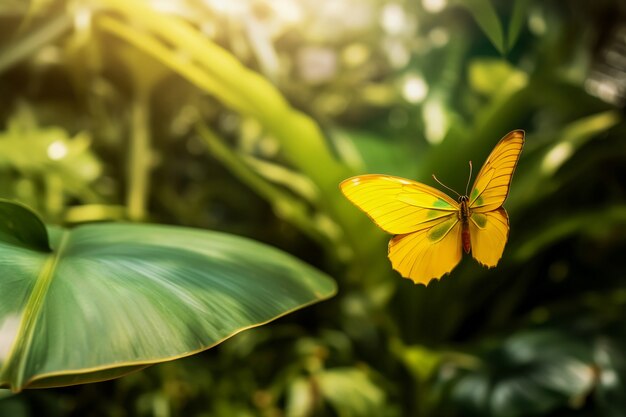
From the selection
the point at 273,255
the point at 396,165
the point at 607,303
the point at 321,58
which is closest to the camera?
the point at 273,255

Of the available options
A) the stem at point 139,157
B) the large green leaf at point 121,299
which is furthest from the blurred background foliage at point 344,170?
the large green leaf at point 121,299

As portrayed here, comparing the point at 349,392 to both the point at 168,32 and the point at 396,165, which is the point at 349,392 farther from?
the point at 168,32

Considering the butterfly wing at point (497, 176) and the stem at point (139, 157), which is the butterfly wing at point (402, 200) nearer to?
the butterfly wing at point (497, 176)

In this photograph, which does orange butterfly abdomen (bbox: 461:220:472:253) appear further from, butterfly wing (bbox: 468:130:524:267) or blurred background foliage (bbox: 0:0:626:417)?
blurred background foliage (bbox: 0:0:626:417)

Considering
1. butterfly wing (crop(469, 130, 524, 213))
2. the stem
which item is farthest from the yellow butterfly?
the stem

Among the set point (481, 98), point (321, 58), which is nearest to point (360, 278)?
point (481, 98)

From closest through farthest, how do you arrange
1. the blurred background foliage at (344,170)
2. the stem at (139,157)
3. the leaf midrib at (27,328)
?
the leaf midrib at (27,328) → the blurred background foliage at (344,170) → the stem at (139,157)

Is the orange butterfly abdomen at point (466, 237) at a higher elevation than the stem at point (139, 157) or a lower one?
lower
